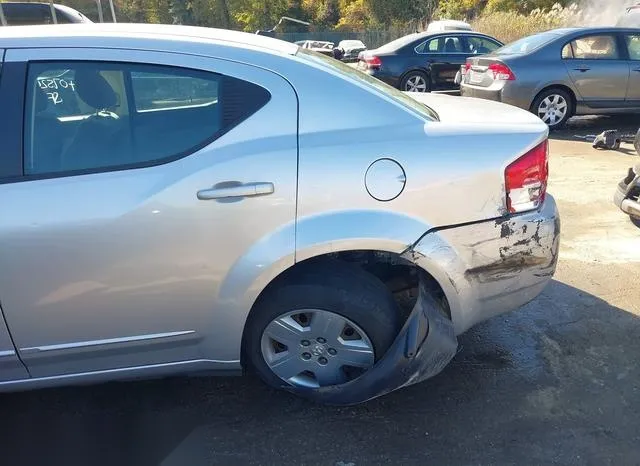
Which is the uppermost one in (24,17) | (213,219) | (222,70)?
(24,17)

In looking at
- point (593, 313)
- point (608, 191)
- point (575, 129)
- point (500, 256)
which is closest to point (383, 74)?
point (575, 129)

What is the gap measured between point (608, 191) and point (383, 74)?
6.34 m

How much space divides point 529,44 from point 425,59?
301 cm

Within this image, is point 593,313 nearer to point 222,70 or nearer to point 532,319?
point 532,319

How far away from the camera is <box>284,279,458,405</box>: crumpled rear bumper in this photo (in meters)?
2.35

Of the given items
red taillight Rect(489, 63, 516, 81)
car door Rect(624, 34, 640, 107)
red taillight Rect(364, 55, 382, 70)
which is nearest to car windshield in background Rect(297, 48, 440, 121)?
red taillight Rect(489, 63, 516, 81)

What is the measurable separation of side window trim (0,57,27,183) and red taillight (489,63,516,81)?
284 inches

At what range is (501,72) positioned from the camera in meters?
8.08

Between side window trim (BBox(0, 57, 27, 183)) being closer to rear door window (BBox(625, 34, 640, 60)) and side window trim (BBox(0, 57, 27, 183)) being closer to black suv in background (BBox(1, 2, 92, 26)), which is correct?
black suv in background (BBox(1, 2, 92, 26))

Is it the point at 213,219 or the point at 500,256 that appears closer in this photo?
the point at 213,219

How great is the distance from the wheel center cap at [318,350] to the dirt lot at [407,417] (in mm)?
323

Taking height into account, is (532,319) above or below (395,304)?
below

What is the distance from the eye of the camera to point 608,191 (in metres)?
5.46

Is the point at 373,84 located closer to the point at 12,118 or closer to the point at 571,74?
the point at 12,118
